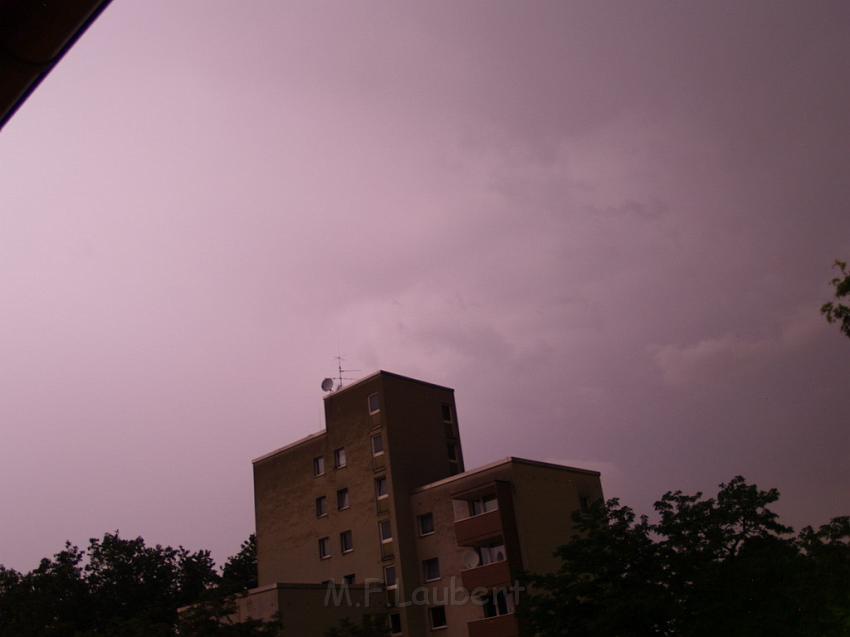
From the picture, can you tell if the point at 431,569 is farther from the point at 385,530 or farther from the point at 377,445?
the point at 377,445

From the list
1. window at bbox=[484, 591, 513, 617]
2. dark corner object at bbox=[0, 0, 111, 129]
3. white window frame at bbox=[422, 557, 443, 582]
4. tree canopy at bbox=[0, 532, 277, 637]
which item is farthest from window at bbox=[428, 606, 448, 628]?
dark corner object at bbox=[0, 0, 111, 129]

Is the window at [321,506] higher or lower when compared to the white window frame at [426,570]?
higher

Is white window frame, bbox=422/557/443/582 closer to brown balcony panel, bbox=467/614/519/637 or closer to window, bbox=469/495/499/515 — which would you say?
window, bbox=469/495/499/515

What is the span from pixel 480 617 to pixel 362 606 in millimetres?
6490

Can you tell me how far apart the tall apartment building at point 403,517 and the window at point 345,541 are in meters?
0.06

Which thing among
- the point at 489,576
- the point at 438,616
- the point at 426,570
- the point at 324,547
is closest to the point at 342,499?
the point at 324,547

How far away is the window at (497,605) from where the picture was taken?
137ft

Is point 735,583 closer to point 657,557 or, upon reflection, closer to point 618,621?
point 657,557

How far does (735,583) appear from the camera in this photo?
30.0 meters

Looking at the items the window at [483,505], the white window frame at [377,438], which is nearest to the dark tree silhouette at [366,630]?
the window at [483,505]

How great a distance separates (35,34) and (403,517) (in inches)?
1848

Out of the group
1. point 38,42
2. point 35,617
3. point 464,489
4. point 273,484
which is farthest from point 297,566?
point 38,42

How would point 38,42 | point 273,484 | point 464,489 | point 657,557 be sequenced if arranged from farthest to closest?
1. point 273,484
2. point 464,489
3. point 657,557
4. point 38,42

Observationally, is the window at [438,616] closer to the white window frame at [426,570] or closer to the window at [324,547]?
the white window frame at [426,570]
